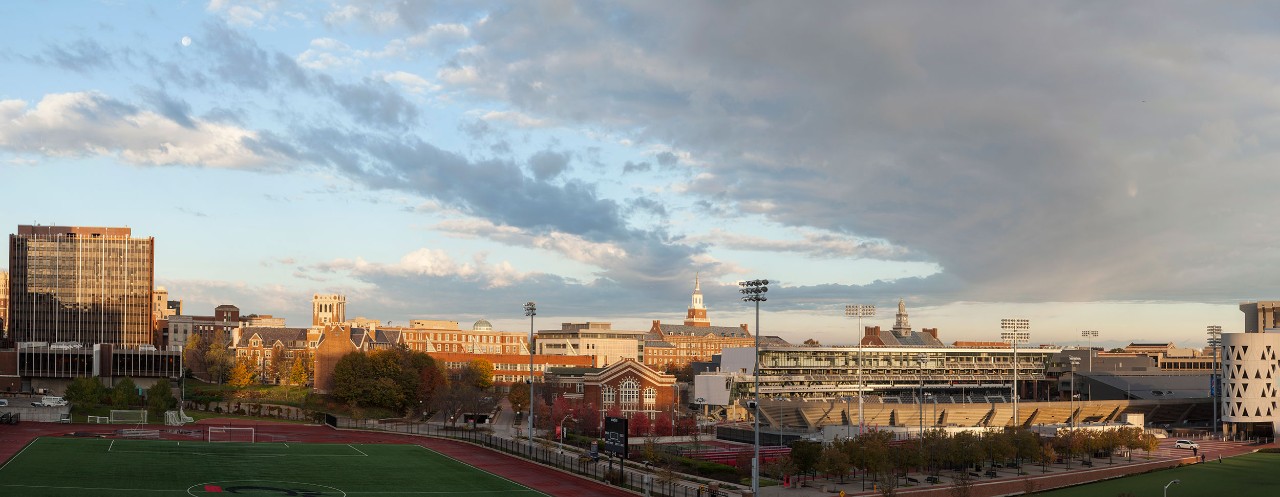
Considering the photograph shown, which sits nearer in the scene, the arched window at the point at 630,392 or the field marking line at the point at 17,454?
the field marking line at the point at 17,454

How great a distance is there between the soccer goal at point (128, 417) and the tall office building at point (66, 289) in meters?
88.6

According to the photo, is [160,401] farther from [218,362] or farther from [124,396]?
[218,362]

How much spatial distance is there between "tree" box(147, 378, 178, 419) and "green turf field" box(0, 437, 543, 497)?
28.2 meters

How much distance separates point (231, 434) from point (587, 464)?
4098cm

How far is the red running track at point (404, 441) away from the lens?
2963 inches

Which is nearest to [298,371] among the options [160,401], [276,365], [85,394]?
[276,365]

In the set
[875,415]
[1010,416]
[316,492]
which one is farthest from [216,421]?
[1010,416]

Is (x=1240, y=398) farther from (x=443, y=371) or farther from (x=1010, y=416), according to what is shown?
(x=443, y=371)

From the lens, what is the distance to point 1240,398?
14362 cm

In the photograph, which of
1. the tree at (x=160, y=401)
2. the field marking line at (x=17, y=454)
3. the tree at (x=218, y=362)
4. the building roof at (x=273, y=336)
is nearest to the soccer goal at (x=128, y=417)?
the tree at (x=160, y=401)

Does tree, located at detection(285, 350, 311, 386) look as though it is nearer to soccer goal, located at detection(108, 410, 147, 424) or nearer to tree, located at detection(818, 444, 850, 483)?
soccer goal, located at detection(108, 410, 147, 424)

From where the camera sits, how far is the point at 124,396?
126250 mm

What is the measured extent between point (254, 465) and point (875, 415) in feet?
324

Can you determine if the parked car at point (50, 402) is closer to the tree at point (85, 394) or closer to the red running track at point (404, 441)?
the tree at point (85, 394)
